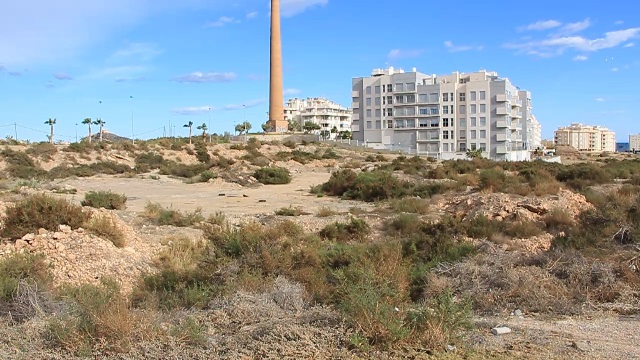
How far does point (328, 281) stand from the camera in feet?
33.0

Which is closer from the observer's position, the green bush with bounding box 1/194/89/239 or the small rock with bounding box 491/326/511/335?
the small rock with bounding box 491/326/511/335

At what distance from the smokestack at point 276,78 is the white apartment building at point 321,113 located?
58199 mm

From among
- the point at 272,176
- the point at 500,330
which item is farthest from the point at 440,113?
the point at 500,330

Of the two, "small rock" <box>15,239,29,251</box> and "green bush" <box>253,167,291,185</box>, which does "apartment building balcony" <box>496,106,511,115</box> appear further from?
"small rock" <box>15,239,29,251</box>

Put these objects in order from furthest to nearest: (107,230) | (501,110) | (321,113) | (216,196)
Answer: (321,113)
(501,110)
(216,196)
(107,230)

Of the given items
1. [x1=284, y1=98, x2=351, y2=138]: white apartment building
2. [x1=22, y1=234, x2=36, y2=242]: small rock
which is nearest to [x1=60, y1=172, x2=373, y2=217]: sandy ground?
[x1=22, y1=234, x2=36, y2=242]: small rock

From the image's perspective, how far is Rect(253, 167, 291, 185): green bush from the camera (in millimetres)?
37469

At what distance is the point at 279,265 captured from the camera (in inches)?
403

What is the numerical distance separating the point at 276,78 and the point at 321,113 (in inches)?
2705

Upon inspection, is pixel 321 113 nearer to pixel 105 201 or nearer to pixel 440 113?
pixel 440 113

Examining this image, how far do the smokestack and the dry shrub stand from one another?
85536 mm

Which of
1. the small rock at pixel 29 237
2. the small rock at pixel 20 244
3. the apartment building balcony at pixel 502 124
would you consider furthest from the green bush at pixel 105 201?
the apartment building balcony at pixel 502 124

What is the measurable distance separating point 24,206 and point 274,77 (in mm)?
86155

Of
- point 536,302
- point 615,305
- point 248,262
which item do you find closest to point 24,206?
point 248,262
